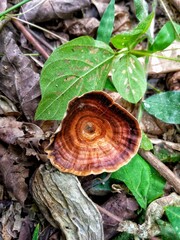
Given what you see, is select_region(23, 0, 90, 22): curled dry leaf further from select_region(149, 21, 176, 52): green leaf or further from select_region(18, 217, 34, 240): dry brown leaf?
select_region(18, 217, 34, 240): dry brown leaf

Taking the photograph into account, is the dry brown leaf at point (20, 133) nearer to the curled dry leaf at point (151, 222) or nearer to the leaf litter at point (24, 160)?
the leaf litter at point (24, 160)

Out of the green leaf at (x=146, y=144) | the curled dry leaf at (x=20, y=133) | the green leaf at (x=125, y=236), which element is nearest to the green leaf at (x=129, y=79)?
the green leaf at (x=146, y=144)

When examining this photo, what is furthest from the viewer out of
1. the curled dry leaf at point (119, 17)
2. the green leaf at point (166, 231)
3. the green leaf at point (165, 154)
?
the curled dry leaf at point (119, 17)

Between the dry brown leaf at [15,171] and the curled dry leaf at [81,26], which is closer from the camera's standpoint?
the dry brown leaf at [15,171]

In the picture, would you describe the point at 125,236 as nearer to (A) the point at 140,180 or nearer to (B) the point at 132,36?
(A) the point at 140,180

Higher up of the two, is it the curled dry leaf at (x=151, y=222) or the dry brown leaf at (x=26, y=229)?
the dry brown leaf at (x=26, y=229)

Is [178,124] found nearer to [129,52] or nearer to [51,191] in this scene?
[129,52]

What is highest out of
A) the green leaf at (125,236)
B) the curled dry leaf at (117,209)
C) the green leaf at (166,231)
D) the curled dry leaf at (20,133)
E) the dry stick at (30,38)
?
the dry stick at (30,38)
